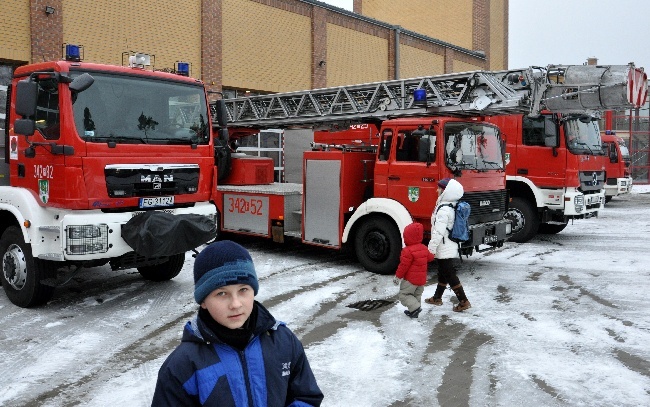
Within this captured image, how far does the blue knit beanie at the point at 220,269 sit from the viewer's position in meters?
2.11

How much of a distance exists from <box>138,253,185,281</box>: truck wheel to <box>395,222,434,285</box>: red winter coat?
3325 millimetres

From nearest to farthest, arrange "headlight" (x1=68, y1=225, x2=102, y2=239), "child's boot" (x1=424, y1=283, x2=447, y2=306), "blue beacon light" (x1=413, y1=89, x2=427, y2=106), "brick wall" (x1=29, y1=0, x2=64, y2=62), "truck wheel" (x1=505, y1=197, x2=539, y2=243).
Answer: "headlight" (x1=68, y1=225, x2=102, y2=239) → "child's boot" (x1=424, y1=283, x2=447, y2=306) → "blue beacon light" (x1=413, y1=89, x2=427, y2=106) → "truck wheel" (x1=505, y1=197, x2=539, y2=243) → "brick wall" (x1=29, y1=0, x2=64, y2=62)

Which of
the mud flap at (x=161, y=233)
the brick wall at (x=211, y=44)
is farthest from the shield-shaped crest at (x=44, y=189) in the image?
the brick wall at (x=211, y=44)

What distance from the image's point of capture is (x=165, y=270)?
8.47 metres

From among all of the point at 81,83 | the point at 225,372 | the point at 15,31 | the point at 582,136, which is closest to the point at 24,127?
the point at 81,83

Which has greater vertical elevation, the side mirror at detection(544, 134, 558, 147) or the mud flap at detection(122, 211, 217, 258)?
the side mirror at detection(544, 134, 558, 147)

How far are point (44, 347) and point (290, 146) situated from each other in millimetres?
9794

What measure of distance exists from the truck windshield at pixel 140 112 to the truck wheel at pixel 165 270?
6.02ft

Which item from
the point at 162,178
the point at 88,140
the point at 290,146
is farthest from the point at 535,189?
the point at 88,140

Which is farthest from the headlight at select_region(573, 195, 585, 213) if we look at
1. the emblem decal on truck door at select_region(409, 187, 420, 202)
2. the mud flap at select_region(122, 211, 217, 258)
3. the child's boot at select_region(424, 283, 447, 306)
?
the mud flap at select_region(122, 211, 217, 258)

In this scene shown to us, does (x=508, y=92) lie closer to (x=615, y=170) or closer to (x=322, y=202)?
(x=322, y=202)

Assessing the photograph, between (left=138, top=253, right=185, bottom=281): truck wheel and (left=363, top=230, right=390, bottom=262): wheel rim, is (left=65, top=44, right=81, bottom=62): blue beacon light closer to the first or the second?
(left=138, top=253, right=185, bottom=281): truck wheel

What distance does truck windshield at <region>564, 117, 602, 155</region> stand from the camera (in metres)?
11.8

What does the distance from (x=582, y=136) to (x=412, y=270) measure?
717cm
